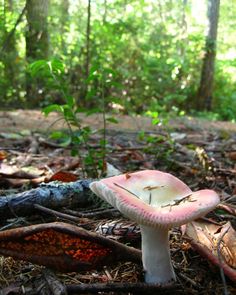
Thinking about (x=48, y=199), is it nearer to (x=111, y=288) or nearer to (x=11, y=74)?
(x=111, y=288)

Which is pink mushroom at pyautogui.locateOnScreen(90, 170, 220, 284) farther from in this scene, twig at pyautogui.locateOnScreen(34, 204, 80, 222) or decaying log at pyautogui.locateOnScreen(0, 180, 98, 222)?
decaying log at pyautogui.locateOnScreen(0, 180, 98, 222)

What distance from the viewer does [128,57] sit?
33.7ft

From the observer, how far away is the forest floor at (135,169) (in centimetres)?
160

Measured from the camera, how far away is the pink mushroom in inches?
51.3

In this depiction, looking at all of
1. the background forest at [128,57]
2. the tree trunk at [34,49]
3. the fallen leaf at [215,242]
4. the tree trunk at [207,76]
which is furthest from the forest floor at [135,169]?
the tree trunk at [207,76]

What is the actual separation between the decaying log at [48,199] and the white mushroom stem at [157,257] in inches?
27.7

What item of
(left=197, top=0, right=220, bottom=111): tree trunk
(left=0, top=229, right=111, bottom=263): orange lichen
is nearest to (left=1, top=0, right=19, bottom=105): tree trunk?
(left=197, top=0, right=220, bottom=111): tree trunk

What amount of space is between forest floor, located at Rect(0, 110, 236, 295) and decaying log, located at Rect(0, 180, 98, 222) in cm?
6

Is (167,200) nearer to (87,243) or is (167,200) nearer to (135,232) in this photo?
(135,232)

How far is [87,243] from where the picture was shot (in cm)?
154

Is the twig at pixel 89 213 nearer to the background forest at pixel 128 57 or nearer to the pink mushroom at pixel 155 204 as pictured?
the pink mushroom at pixel 155 204

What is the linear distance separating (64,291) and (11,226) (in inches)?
27.0

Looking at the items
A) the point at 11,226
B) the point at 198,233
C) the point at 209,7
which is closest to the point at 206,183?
the point at 198,233

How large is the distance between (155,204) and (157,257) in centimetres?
23
